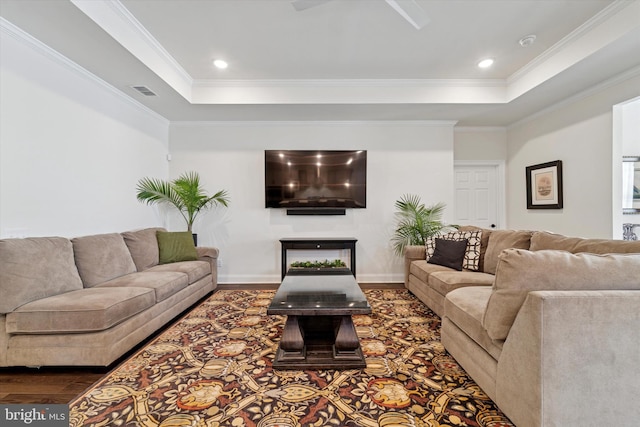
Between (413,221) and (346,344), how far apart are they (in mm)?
2942

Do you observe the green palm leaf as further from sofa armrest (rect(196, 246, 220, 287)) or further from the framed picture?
the framed picture

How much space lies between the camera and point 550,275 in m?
1.37

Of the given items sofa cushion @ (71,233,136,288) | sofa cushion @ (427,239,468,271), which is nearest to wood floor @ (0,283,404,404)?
sofa cushion @ (71,233,136,288)

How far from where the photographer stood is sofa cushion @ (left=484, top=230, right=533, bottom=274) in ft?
9.13

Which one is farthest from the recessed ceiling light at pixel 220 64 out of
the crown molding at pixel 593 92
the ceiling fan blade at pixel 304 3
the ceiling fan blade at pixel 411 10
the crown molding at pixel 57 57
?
the crown molding at pixel 593 92

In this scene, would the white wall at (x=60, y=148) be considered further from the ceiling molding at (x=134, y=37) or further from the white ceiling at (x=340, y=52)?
the ceiling molding at (x=134, y=37)

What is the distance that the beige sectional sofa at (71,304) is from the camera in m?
1.96

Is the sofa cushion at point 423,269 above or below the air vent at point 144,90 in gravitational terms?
below

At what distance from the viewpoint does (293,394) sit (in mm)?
1760

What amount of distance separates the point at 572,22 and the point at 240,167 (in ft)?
14.0

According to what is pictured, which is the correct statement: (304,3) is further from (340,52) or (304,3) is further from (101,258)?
(101,258)

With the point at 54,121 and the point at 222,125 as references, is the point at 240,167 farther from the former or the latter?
the point at 54,121

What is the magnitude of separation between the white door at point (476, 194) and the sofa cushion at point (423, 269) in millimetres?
1910

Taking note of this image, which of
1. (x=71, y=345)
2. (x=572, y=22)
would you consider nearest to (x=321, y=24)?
(x=572, y=22)
